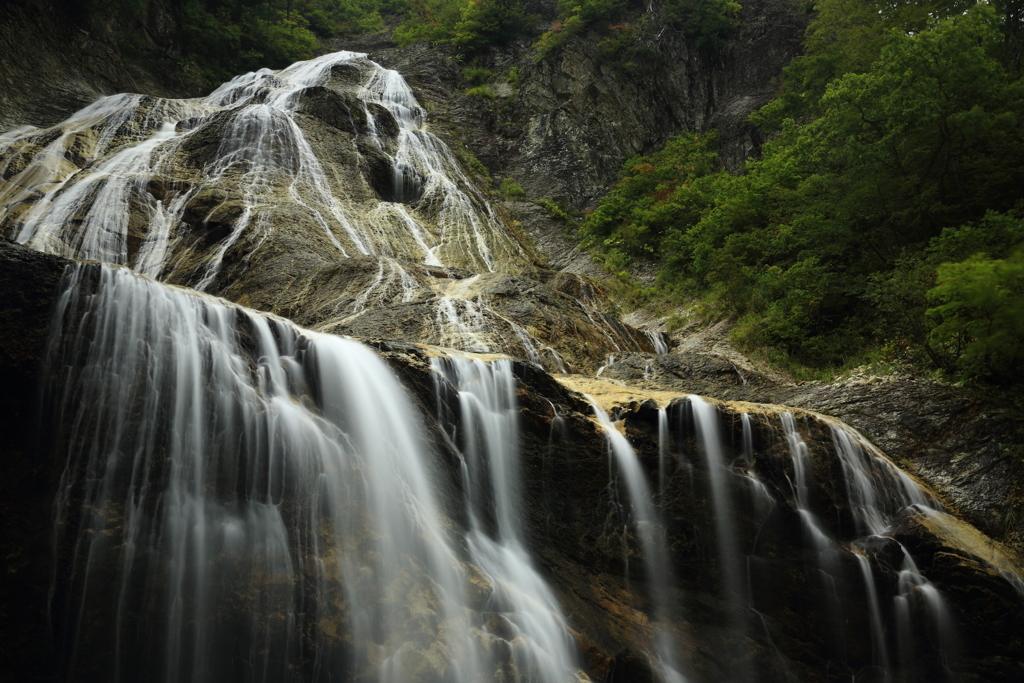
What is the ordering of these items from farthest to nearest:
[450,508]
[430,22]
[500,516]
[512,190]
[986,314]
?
[430,22], [512,190], [986,314], [500,516], [450,508]

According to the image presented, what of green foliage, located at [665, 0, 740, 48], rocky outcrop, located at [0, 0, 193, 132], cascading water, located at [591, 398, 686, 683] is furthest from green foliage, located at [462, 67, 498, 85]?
cascading water, located at [591, 398, 686, 683]

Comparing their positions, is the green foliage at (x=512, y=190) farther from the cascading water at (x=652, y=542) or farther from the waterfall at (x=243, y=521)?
the waterfall at (x=243, y=521)

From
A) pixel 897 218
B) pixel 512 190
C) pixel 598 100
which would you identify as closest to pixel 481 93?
pixel 598 100

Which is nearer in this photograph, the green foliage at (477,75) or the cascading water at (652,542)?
the cascading water at (652,542)

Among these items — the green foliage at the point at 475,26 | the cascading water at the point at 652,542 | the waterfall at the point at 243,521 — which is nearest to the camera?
the waterfall at the point at 243,521

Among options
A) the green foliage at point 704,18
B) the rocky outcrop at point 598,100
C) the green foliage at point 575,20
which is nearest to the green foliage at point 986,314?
the rocky outcrop at point 598,100

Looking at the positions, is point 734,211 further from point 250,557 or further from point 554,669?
point 250,557

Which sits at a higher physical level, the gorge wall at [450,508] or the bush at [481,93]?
the bush at [481,93]

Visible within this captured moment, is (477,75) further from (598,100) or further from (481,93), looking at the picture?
(598,100)

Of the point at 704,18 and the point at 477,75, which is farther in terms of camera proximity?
the point at 704,18

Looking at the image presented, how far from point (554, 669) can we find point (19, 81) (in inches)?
988

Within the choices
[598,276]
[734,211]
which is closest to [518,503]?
[734,211]

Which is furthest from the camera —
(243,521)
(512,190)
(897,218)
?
(512,190)

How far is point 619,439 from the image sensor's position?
6398 mm
